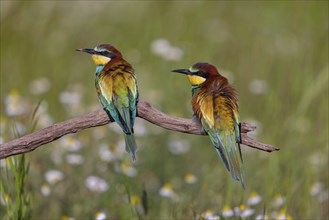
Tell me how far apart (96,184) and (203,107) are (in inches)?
56.8

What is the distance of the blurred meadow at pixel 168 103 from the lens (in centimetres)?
360

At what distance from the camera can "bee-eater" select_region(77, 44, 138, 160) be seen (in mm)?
2146

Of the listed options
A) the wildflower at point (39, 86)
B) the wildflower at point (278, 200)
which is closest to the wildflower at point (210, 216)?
the wildflower at point (278, 200)

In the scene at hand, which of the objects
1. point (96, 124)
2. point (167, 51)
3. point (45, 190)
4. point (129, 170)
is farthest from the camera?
point (167, 51)

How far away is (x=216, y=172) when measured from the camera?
4.03 m

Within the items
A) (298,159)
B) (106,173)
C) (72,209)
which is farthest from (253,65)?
(72,209)

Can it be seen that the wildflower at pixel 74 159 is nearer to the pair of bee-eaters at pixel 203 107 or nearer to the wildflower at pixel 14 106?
the wildflower at pixel 14 106

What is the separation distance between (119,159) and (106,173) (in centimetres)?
15

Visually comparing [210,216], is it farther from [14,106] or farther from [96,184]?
[14,106]

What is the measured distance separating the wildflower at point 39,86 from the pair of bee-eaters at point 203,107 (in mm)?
2638

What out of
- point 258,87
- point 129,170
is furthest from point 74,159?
point 258,87

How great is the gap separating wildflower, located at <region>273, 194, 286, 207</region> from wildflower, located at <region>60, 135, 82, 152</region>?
1.05 m

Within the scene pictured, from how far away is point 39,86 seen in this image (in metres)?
4.93

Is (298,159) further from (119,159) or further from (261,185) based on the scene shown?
(119,159)
